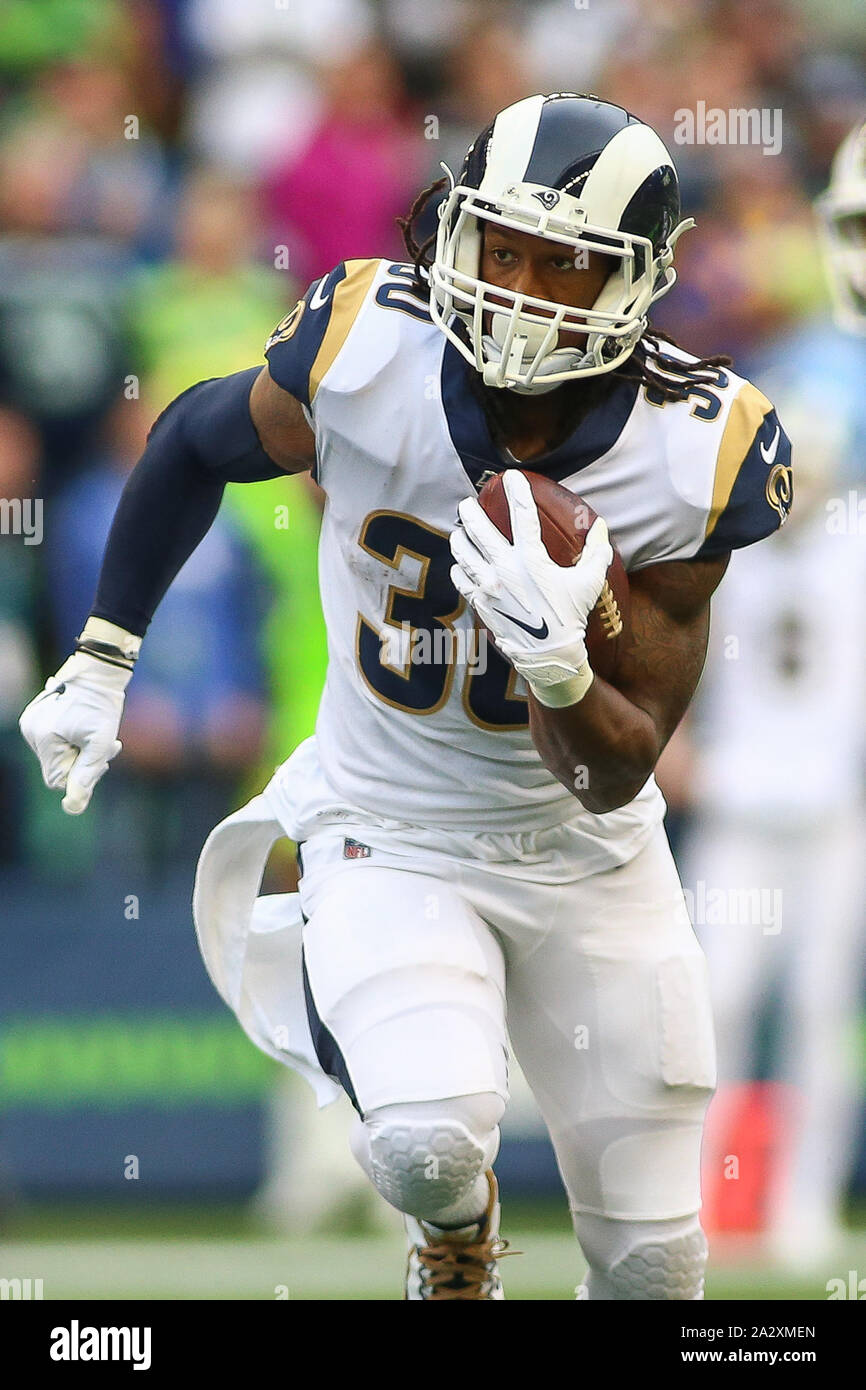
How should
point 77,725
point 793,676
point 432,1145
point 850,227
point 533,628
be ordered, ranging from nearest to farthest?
point 533,628, point 432,1145, point 77,725, point 850,227, point 793,676

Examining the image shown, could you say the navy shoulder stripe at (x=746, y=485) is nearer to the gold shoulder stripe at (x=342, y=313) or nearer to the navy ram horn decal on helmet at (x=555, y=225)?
the navy ram horn decal on helmet at (x=555, y=225)

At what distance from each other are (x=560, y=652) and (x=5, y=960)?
9.75 feet

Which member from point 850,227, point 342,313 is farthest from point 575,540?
point 850,227

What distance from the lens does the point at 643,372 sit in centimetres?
294

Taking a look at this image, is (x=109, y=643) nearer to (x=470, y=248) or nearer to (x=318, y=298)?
(x=318, y=298)

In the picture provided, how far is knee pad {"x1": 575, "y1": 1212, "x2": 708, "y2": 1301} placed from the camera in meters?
3.05

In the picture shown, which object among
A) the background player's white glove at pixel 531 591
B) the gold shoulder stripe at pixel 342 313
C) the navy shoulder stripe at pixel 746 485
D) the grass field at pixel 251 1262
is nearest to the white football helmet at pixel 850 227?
the navy shoulder stripe at pixel 746 485

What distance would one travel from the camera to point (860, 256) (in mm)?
4113

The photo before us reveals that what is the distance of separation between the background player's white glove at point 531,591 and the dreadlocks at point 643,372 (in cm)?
21

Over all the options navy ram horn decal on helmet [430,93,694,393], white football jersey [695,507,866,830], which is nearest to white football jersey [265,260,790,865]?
navy ram horn decal on helmet [430,93,694,393]

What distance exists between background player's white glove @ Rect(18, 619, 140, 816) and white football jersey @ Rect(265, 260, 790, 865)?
0.35 meters

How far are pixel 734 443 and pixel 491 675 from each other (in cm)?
47
